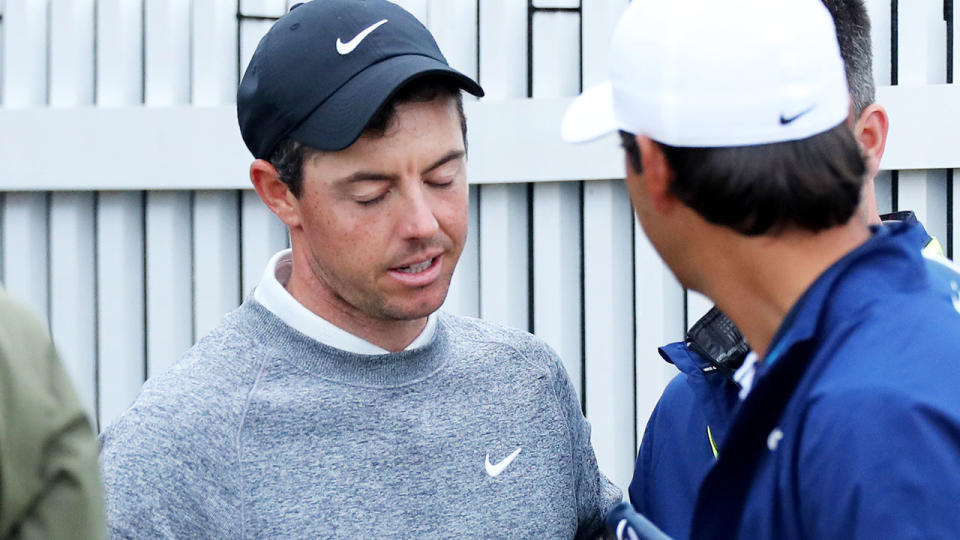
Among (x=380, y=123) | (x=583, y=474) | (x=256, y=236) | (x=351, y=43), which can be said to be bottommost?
(x=583, y=474)

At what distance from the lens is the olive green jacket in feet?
2.90

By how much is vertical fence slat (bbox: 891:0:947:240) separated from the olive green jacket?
9.31ft

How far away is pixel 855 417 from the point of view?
1179 mm

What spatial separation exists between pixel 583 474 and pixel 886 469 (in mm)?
1079

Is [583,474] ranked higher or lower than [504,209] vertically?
Result: lower

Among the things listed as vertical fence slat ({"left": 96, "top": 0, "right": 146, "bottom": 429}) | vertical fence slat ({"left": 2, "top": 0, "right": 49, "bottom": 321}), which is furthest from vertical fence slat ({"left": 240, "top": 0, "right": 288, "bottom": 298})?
vertical fence slat ({"left": 2, "top": 0, "right": 49, "bottom": 321})

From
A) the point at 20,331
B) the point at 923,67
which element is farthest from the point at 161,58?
the point at 20,331

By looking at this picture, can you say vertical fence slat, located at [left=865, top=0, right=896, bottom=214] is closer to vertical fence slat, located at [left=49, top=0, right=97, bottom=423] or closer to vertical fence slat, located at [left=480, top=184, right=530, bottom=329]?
vertical fence slat, located at [left=480, top=184, right=530, bottom=329]

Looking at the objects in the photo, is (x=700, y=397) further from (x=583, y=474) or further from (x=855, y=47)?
(x=855, y=47)

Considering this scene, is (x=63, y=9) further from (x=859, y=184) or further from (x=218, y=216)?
(x=859, y=184)

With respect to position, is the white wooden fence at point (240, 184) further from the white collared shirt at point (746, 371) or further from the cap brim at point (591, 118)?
the cap brim at point (591, 118)

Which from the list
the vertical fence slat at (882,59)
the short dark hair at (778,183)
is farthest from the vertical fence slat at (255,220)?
the short dark hair at (778,183)

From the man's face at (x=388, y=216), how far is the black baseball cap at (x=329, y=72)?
60 mm

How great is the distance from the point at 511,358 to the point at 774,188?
0.91 m
